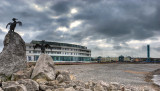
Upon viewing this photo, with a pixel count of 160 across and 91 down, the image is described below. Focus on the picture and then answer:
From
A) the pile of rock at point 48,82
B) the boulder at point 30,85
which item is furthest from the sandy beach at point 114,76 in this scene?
the boulder at point 30,85

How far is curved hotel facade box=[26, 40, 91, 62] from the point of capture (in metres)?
64.9

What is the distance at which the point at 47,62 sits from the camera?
10.6m

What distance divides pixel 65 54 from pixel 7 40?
63598mm

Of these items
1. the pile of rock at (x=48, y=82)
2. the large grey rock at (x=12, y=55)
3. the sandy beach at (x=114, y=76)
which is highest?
the large grey rock at (x=12, y=55)

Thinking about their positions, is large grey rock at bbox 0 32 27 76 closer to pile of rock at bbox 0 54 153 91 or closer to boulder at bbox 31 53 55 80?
pile of rock at bbox 0 54 153 91

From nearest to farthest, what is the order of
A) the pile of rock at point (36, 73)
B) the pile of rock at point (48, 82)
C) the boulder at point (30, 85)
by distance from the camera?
the boulder at point (30, 85) < the pile of rock at point (48, 82) < the pile of rock at point (36, 73)

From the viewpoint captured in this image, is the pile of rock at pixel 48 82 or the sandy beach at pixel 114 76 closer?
the pile of rock at pixel 48 82

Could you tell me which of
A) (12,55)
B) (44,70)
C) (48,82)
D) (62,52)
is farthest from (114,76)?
(62,52)

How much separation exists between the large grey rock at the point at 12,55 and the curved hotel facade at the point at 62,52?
2159 inches

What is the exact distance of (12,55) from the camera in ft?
36.9

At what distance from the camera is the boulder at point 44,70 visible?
948cm

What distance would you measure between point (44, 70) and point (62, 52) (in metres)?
64.4

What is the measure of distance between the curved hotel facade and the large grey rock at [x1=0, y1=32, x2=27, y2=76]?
54.8 m

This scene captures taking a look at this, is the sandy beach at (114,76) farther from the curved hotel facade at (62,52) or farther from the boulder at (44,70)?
the curved hotel facade at (62,52)
